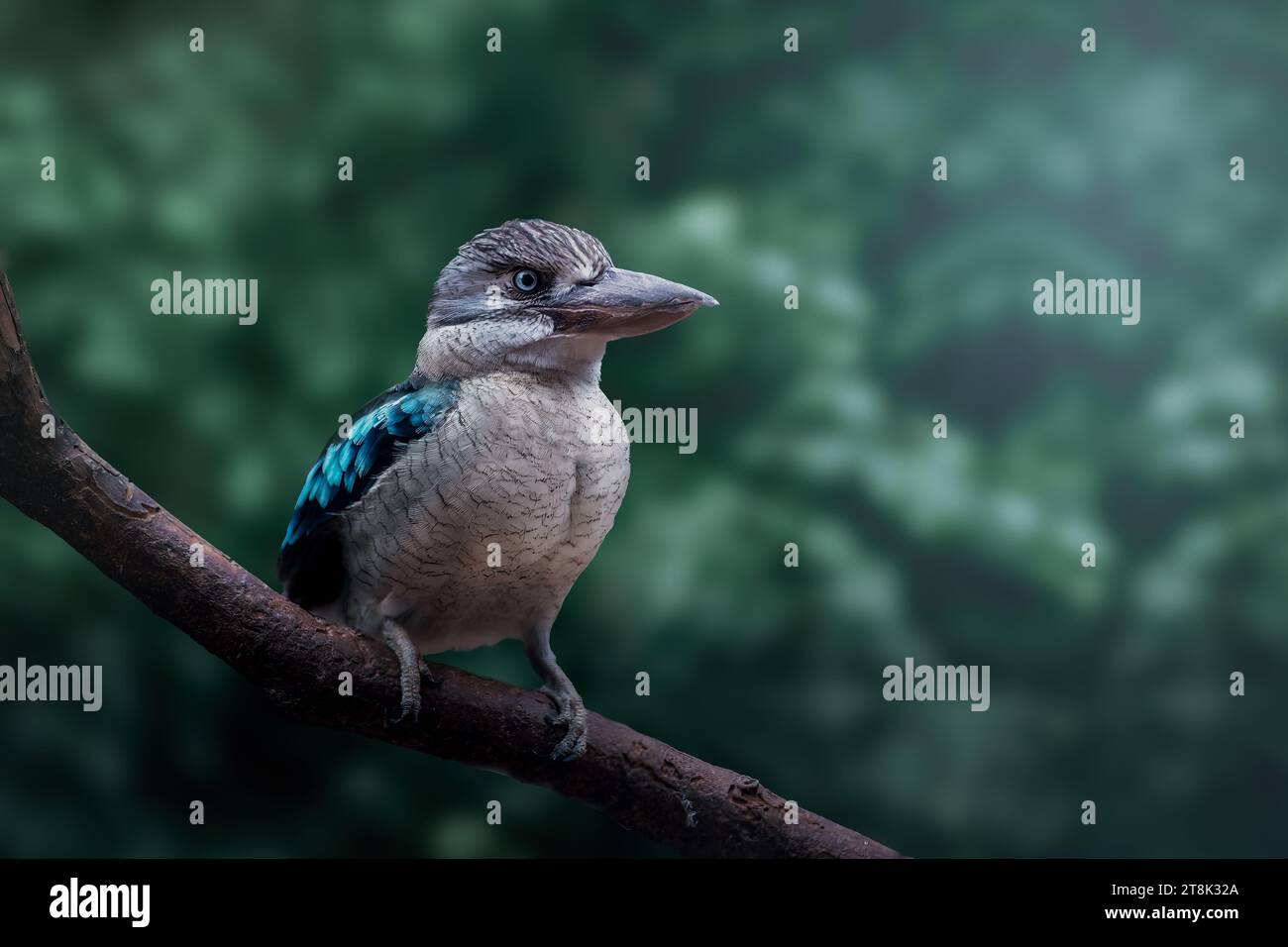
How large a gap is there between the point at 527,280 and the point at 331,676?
848 millimetres

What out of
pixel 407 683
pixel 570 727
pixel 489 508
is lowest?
pixel 570 727

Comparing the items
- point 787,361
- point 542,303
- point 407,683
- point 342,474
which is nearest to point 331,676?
point 407,683

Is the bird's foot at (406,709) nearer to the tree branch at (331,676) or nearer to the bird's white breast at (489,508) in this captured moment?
the tree branch at (331,676)

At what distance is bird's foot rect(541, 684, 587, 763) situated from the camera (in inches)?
86.7

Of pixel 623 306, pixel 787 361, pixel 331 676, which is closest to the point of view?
pixel 331 676

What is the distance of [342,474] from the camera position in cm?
222

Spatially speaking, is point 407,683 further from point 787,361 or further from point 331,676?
point 787,361

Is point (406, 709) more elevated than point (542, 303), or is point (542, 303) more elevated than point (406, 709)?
point (542, 303)

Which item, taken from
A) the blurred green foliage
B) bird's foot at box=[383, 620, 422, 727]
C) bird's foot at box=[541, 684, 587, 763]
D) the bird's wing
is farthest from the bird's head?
the blurred green foliage

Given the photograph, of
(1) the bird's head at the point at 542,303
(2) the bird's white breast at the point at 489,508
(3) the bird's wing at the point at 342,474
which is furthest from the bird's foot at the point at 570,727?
(1) the bird's head at the point at 542,303

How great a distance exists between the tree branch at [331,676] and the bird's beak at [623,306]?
0.73 m

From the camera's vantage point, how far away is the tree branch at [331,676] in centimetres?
184

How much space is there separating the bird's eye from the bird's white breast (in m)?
0.18

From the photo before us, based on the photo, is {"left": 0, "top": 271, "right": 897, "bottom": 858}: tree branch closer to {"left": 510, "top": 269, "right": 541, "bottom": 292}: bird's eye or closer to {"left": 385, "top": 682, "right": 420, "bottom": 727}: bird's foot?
{"left": 385, "top": 682, "right": 420, "bottom": 727}: bird's foot
